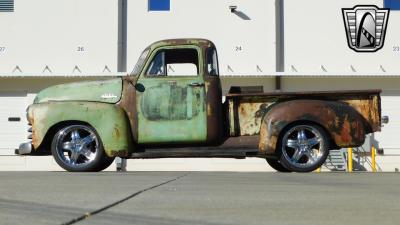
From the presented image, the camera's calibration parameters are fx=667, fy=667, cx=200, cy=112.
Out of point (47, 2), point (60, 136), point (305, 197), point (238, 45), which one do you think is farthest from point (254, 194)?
point (47, 2)

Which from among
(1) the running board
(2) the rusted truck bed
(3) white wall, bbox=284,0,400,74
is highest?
(3) white wall, bbox=284,0,400,74

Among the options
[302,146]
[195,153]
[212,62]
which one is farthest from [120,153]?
[302,146]

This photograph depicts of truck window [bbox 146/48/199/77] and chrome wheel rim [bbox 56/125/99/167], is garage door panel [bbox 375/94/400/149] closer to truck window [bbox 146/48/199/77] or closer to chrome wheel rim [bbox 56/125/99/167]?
truck window [bbox 146/48/199/77]

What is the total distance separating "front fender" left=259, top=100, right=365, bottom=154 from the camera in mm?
9703

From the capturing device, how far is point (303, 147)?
32.4 ft

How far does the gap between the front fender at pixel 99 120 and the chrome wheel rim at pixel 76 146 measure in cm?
16

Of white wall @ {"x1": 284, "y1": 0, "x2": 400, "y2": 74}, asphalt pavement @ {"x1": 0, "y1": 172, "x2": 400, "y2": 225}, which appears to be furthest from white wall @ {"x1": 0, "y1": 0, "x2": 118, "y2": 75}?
asphalt pavement @ {"x1": 0, "y1": 172, "x2": 400, "y2": 225}

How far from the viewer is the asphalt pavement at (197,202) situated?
4.72 metres

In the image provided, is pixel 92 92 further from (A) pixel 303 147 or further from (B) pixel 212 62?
(A) pixel 303 147

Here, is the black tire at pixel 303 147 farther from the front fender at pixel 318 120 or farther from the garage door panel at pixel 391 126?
the garage door panel at pixel 391 126

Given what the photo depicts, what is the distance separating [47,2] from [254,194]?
1526 centimetres

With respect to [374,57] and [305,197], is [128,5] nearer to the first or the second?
[374,57]

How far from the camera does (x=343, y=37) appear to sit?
783 inches

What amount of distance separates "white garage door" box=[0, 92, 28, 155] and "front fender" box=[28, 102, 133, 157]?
1036 centimetres
